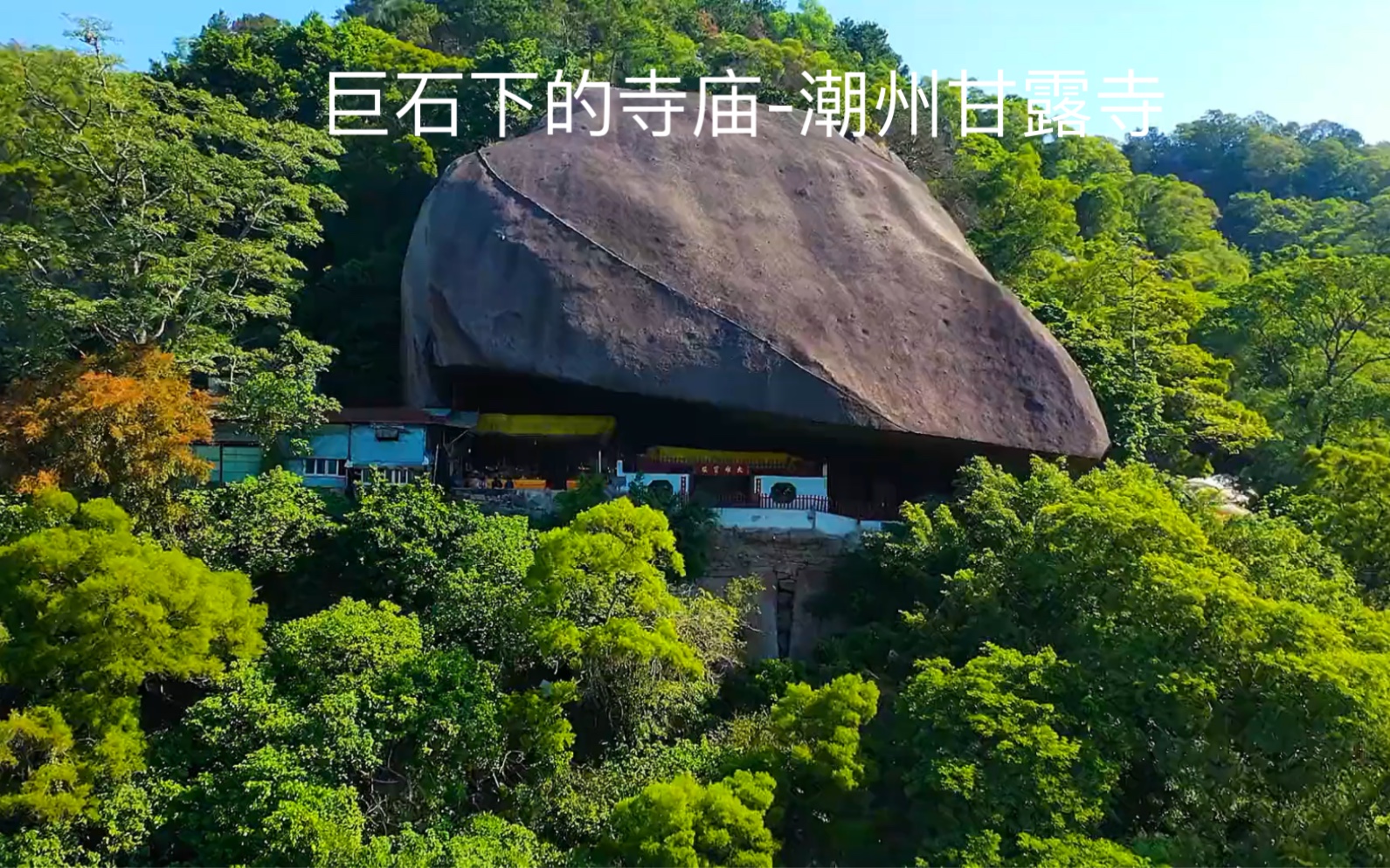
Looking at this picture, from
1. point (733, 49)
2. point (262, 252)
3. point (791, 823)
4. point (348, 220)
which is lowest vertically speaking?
point (791, 823)

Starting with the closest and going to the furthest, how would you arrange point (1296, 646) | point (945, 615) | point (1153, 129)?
point (1296, 646) → point (945, 615) → point (1153, 129)

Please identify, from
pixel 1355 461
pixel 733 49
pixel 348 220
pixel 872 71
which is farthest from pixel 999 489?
pixel 872 71

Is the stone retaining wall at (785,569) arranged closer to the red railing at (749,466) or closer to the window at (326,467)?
the red railing at (749,466)

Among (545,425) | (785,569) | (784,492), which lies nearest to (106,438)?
(545,425)

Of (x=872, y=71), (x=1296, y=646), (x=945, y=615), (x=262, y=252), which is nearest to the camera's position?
(x=1296, y=646)

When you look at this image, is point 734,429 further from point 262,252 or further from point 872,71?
point 872,71

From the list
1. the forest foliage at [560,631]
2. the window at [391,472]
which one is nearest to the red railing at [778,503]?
the forest foliage at [560,631]

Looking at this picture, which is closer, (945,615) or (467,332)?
(945,615)
